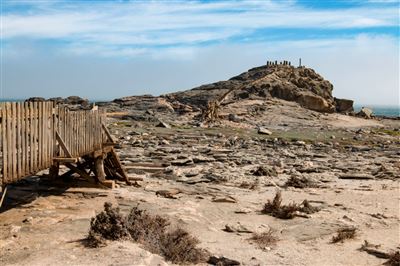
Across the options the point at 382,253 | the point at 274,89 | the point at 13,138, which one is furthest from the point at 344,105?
the point at 13,138

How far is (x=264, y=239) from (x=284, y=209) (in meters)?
2.51

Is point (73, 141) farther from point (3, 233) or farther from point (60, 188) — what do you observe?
point (3, 233)

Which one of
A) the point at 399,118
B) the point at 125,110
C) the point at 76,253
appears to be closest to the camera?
the point at 76,253

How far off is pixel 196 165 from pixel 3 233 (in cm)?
1182

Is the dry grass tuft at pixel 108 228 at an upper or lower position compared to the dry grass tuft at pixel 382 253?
upper

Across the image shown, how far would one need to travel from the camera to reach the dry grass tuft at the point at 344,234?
35.3 ft

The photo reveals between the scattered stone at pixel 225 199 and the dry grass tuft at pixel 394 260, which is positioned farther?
the scattered stone at pixel 225 199

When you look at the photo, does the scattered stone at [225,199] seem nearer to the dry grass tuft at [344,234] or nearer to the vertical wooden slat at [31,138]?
the dry grass tuft at [344,234]

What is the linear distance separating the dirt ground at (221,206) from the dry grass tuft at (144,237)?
29 cm

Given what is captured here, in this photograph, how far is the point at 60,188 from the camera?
13.7 m

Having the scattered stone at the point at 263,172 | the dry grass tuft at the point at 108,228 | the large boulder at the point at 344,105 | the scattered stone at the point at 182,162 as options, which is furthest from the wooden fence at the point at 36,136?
the large boulder at the point at 344,105

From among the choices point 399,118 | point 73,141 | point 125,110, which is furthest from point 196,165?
point 399,118

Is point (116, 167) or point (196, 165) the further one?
point (196, 165)

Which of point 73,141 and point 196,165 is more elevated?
point 73,141
